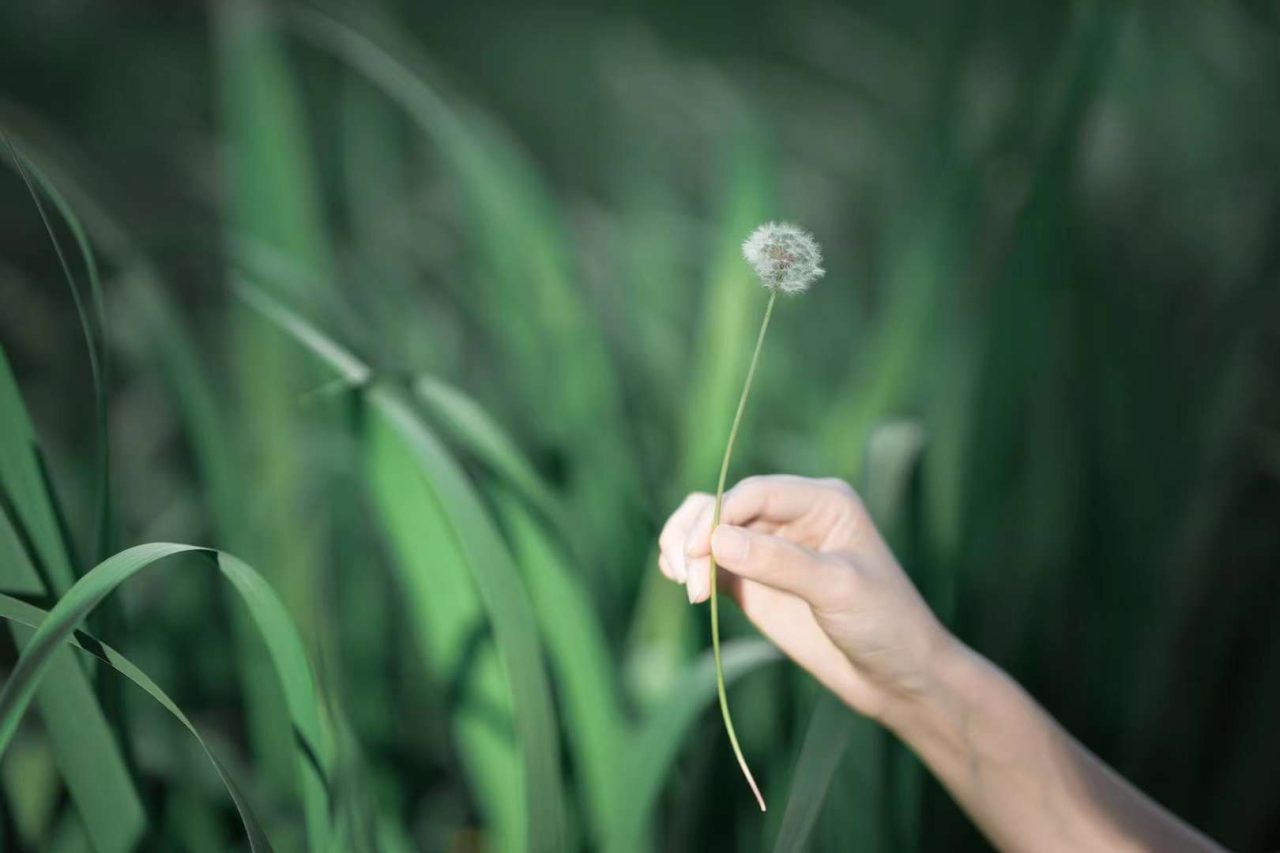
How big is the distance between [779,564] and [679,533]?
55 millimetres

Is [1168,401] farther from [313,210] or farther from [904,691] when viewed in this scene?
[313,210]

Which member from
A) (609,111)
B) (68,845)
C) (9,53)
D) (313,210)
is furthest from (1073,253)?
(9,53)

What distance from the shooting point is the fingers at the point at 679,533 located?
1.30 ft

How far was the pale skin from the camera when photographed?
42cm

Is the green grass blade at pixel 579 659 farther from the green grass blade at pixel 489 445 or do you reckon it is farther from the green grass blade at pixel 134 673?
the green grass blade at pixel 134 673

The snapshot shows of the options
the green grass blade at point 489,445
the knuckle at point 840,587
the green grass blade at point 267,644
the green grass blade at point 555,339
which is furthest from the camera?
the green grass blade at point 555,339

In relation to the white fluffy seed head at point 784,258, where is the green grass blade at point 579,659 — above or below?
below

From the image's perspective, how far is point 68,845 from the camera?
57 cm

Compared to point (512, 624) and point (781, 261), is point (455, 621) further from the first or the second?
point (781, 261)

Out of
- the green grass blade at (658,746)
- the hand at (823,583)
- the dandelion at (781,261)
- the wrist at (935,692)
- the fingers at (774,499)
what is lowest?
the green grass blade at (658,746)

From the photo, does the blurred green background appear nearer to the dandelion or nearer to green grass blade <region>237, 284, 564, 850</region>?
green grass blade <region>237, 284, 564, 850</region>

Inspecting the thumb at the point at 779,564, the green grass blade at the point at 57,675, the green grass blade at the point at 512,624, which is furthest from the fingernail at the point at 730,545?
the green grass blade at the point at 57,675

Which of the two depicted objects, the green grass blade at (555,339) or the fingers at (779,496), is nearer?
the fingers at (779,496)

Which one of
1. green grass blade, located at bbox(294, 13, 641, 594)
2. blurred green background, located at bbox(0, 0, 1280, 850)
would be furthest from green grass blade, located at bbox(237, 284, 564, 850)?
green grass blade, located at bbox(294, 13, 641, 594)
